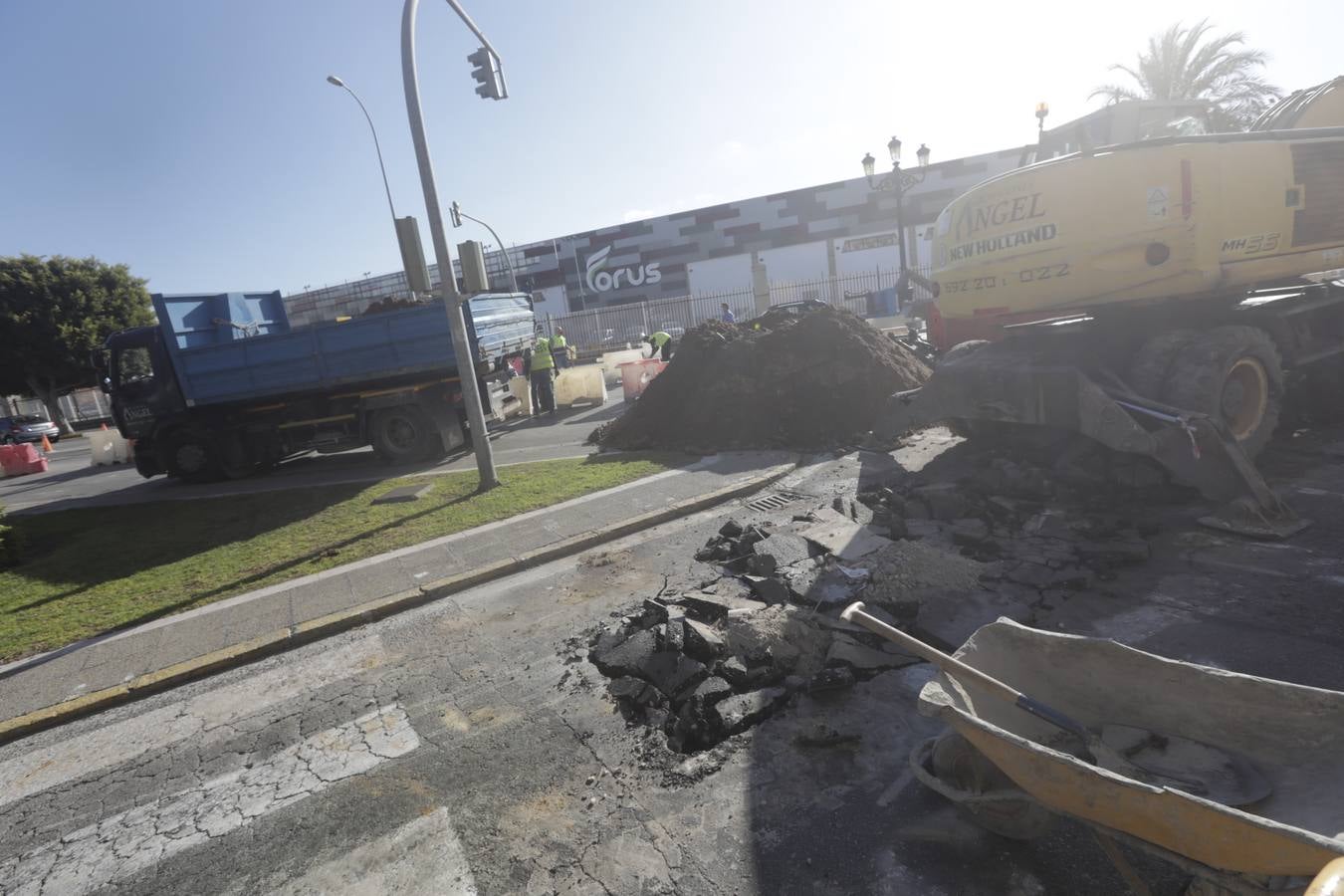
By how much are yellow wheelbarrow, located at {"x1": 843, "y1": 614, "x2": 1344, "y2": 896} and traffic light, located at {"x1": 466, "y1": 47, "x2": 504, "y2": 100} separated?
32.9 ft

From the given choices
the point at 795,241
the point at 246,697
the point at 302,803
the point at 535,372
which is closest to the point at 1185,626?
the point at 302,803

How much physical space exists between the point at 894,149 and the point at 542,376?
12009mm

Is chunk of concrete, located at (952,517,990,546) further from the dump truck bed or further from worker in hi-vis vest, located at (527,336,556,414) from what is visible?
worker in hi-vis vest, located at (527,336,556,414)

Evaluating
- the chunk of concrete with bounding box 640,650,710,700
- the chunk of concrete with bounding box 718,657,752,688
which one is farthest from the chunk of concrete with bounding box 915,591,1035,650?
the chunk of concrete with bounding box 640,650,710,700

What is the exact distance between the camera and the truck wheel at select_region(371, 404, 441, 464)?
Result: 11781 mm

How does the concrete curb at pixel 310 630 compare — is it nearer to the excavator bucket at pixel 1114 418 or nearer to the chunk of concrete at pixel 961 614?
the excavator bucket at pixel 1114 418

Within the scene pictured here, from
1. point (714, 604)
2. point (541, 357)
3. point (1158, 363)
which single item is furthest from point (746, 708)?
point (541, 357)

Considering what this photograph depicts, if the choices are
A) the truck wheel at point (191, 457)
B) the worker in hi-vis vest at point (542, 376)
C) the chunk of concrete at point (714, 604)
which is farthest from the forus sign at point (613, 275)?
the chunk of concrete at point (714, 604)

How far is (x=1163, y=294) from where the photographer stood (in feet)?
19.5

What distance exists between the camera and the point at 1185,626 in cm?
396

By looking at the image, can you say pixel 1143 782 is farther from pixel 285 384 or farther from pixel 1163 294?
pixel 285 384

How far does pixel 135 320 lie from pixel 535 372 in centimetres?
2901

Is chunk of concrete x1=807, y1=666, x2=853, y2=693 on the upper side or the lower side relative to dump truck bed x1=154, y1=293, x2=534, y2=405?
lower

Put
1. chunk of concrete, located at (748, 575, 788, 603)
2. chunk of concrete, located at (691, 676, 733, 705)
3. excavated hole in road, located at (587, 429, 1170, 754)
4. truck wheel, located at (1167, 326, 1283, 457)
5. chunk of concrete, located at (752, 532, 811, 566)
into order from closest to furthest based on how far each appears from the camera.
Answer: chunk of concrete, located at (691, 676, 733, 705)
excavated hole in road, located at (587, 429, 1170, 754)
chunk of concrete, located at (748, 575, 788, 603)
chunk of concrete, located at (752, 532, 811, 566)
truck wheel, located at (1167, 326, 1283, 457)
